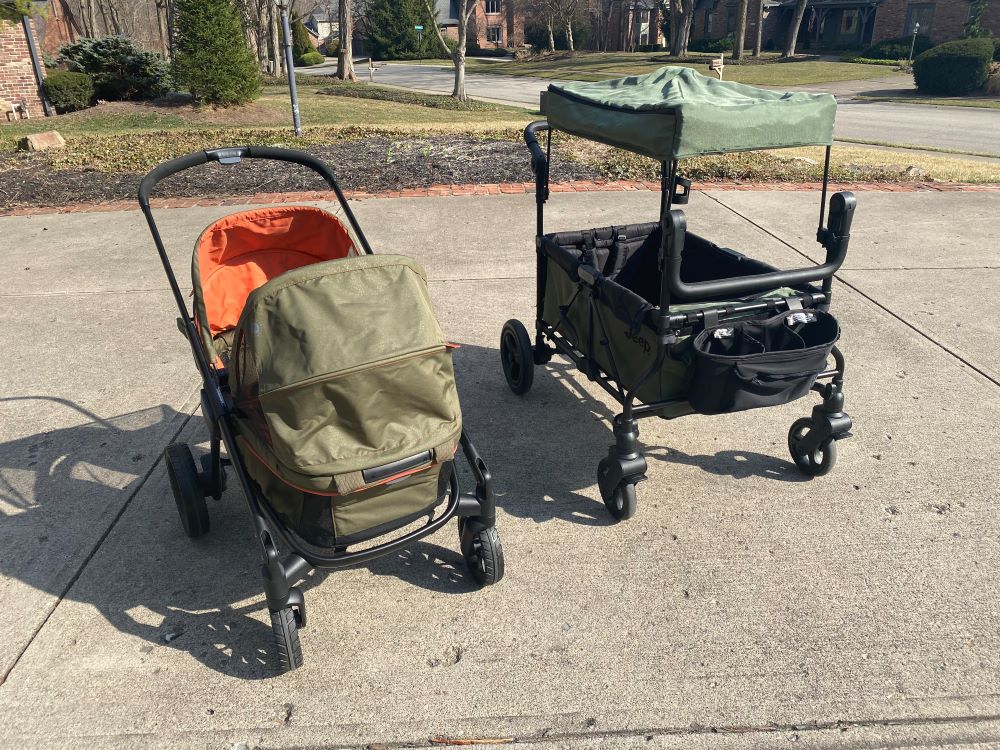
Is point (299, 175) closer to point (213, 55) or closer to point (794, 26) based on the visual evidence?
point (213, 55)

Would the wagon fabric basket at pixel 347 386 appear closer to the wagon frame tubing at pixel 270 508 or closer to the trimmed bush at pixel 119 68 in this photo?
the wagon frame tubing at pixel 270 508

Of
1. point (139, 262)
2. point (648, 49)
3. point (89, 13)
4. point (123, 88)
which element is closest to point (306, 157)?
point (139, 262)

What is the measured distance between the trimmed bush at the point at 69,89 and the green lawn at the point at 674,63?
69.7ft

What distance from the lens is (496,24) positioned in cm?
6194

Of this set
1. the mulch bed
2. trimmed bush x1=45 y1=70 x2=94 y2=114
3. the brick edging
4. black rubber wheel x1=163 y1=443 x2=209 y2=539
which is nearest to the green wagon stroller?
black rubber wheel x1=163 y1=443 x2=209 y2=539

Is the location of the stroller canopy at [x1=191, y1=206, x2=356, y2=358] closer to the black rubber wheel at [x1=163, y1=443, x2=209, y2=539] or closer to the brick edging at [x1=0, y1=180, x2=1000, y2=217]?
the black rubber wheel at [x1=163, y1=443, x2=209, y2=539]

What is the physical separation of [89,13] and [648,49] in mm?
34430

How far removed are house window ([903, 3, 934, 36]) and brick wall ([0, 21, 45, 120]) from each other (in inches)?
1664

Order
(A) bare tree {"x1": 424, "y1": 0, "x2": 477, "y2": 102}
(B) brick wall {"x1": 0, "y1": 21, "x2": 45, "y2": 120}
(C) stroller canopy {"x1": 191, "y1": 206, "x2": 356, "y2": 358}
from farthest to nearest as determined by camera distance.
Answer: (A) bare tree {"x1": 424, "y1": 0, "x2": 477, "y2": 102} < (B) brick wall {"x1": 0, "y1": 21, "x2": 45, "y2": 120} < (C) stroller canopy {"x1": 191, "y1": 206, "x2": 356, "y2": 358}

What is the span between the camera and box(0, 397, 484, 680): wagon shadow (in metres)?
2.93

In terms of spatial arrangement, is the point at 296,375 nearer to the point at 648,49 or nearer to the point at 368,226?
the point at 368,226

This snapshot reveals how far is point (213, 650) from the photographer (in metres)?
2.84

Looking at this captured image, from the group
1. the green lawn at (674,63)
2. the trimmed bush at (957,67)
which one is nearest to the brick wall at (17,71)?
the green lawn at (674,63)

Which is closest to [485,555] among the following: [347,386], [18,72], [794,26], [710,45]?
[347,386]
